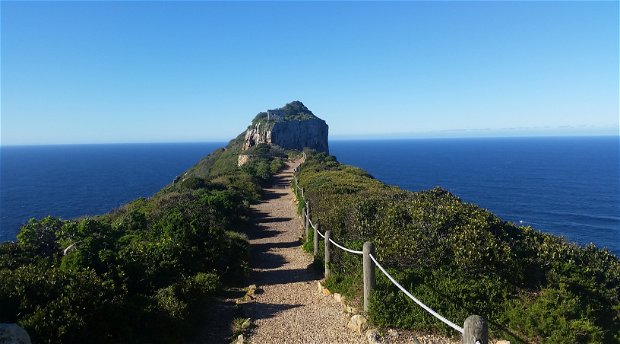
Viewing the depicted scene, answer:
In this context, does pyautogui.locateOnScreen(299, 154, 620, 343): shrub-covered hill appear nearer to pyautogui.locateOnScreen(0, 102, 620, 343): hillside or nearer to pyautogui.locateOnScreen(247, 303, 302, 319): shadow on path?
pyautogui.locateOnScreen(0, 102, 620, 343): hillside

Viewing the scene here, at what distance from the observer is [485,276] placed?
6.61 meters

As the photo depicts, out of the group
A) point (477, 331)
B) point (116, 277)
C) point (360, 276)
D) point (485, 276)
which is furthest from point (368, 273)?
point (116, 277)

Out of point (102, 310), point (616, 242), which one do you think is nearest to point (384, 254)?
point (102, 310)

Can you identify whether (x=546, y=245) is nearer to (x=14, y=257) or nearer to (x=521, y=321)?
(x=521, y=321)

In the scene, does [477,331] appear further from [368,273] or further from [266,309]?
[266,309]

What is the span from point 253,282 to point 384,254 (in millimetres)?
3760

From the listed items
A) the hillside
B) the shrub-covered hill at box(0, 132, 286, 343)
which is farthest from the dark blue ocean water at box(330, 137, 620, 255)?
the shrub-covered hill at box(0, 132, 286, 343)

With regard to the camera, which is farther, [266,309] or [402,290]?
[266,309]

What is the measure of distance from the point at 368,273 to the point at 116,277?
4.51 m

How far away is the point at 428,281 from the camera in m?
6.68

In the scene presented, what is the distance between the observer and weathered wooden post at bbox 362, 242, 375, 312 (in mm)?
6371

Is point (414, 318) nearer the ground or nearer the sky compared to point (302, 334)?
nearer the sky

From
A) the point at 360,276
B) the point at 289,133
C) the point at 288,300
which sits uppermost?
the point at 289,133

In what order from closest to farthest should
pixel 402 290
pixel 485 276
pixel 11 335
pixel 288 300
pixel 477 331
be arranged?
pixel 477 331, pixel 11 335, pixel 402 290, pixel 485 276, pixel 288 300
